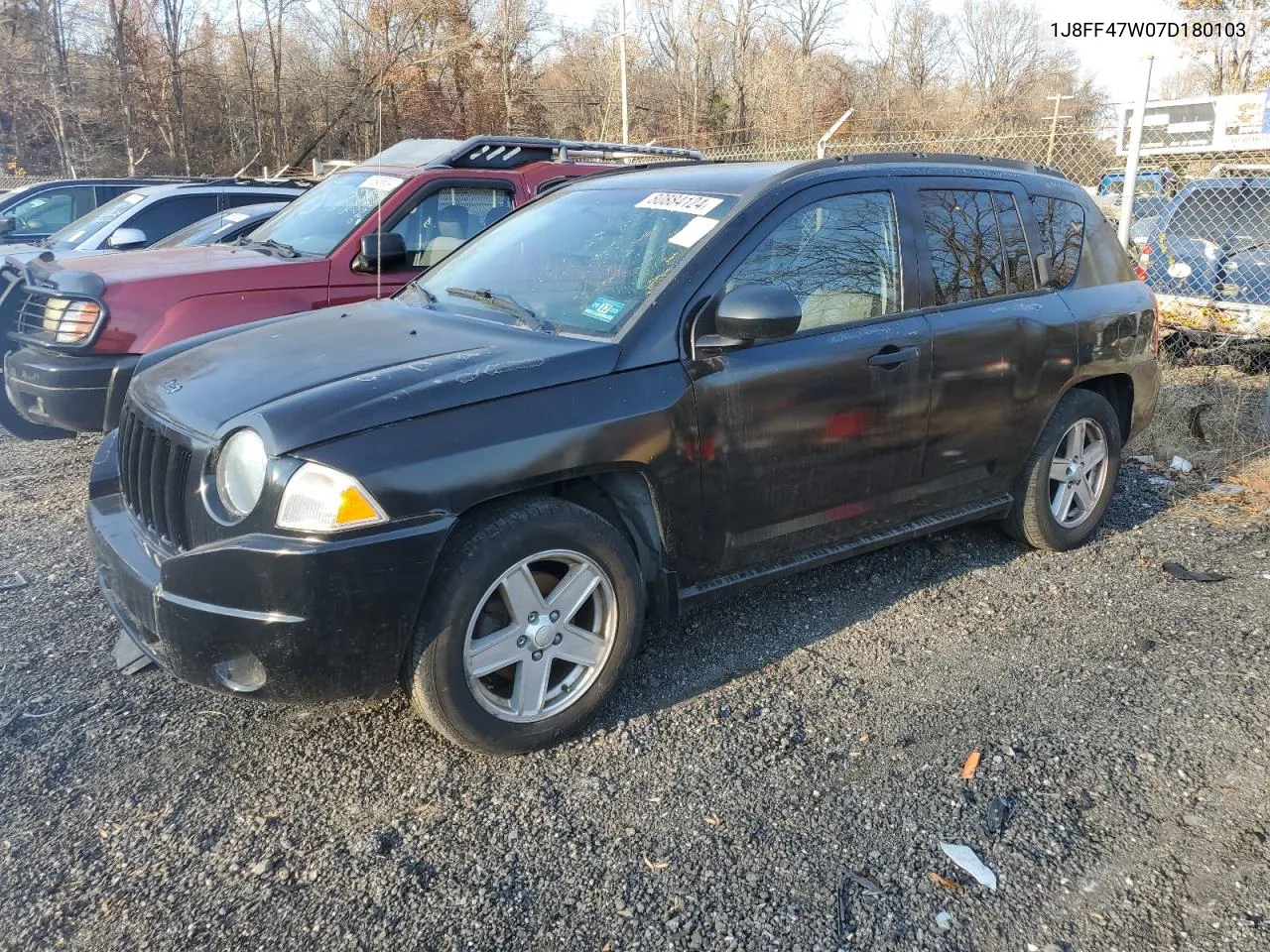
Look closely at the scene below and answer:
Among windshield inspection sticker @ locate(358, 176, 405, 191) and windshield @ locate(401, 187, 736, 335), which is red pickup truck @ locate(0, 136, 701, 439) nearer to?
windshield inspection sticker @ locate(358, 176, 405, 191)

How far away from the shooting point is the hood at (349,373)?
9.02 ft

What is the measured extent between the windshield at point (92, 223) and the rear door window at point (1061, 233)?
28.3ft

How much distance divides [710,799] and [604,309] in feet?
5.39

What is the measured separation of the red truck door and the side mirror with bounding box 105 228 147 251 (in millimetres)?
3551

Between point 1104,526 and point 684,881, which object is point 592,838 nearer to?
point 684,881

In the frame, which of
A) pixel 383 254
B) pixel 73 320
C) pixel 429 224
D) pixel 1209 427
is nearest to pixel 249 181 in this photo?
pixel 429 224

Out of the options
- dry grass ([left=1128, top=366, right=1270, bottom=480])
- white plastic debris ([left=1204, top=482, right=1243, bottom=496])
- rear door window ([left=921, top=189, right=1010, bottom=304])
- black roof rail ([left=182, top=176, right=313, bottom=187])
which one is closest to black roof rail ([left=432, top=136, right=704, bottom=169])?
rear door window ([left=921, top=189, right=1010, bottom=304])

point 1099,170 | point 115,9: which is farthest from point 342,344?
point 115,9

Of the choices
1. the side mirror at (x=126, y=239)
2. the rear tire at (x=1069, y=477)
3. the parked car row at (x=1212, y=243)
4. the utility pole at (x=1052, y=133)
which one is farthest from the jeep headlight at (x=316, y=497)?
the utility pole at (x=1052, y=133)

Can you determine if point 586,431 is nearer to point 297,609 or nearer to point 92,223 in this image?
point 297,609

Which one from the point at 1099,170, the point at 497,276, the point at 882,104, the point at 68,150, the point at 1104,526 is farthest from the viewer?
the point at 882,104

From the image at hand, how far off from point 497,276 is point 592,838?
2196 mm

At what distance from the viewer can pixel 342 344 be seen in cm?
336

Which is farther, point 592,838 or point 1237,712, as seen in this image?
point 1237,712
